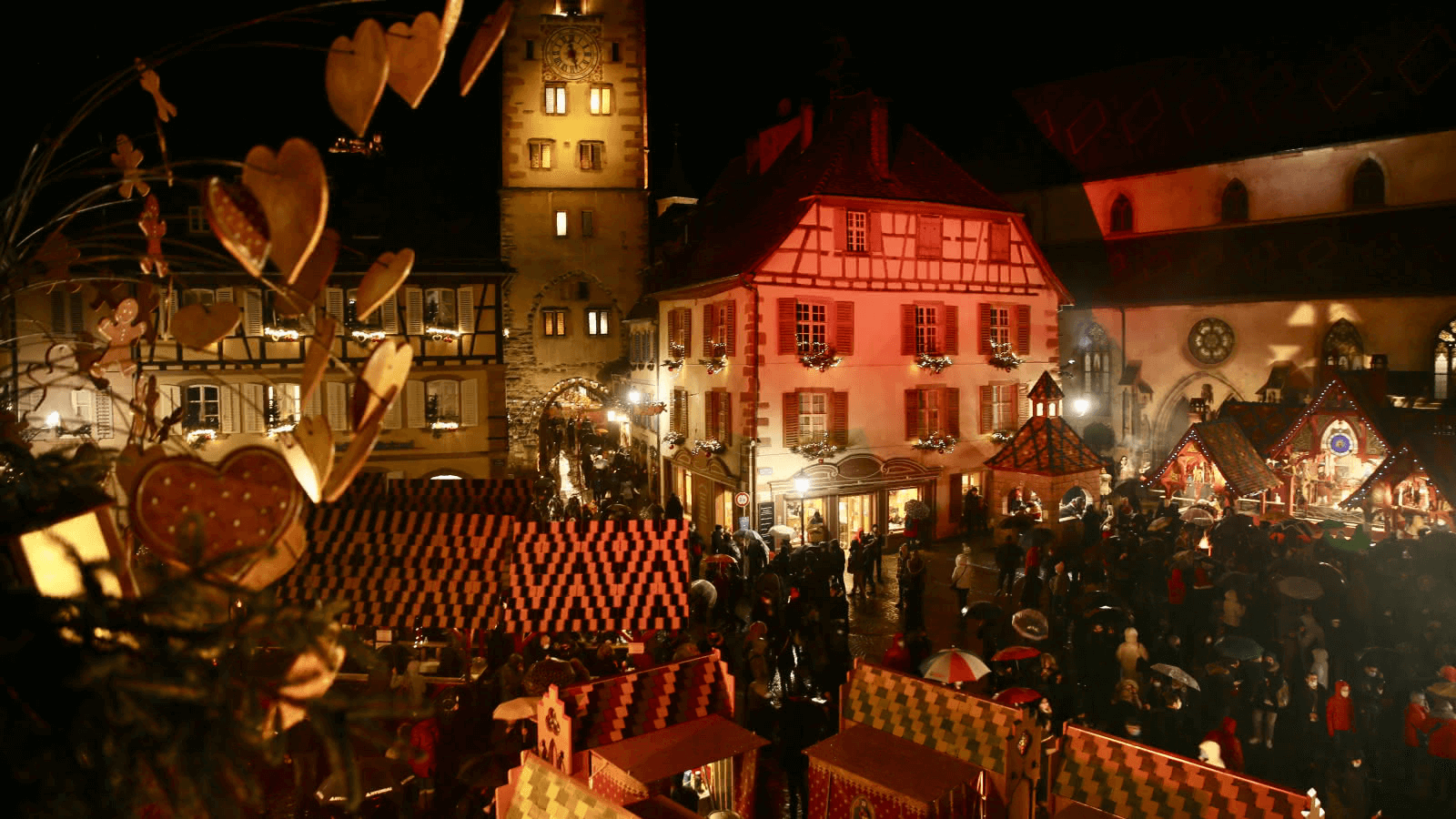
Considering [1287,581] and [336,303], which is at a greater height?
[336,303]

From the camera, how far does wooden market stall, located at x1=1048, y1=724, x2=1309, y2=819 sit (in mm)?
5246

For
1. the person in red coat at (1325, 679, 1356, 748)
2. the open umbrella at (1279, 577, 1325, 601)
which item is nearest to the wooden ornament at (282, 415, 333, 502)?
the person in red coat at (1325, 679, 1356, 748)

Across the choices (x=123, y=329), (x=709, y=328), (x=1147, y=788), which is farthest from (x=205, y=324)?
(x=709, y=328)

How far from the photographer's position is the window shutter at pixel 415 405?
2439 centimetres

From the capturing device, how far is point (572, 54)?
27.9 m

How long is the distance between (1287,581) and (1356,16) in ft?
84.4

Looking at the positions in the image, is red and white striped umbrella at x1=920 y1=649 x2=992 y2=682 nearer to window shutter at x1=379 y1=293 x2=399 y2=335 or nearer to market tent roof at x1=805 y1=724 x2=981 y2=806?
market tent roof at x1=805 y1=724 x2=981 y2=806

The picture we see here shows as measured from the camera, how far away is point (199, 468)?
272cm

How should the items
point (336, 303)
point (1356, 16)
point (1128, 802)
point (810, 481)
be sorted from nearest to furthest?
1. point (1128, 802)
2. point (810, 481)
3. point (336, 303)
4. point (1356, 16)

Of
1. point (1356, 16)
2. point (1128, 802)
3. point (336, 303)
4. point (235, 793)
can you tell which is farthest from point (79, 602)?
point (1356, 16)

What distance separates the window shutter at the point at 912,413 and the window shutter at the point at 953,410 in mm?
953

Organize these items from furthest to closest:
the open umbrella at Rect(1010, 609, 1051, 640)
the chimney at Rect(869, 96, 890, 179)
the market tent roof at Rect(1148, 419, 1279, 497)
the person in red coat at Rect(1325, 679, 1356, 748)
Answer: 1. the chimney at Rect(869, 96, 890, 179)
2. the market tent roof at Rect(1148, 419, 1279, 497)
3. the open umbrella at Rect(1010, 609, 1051, 640)
4. the person in red coat at Rect(1325, 679, 1356, 748)

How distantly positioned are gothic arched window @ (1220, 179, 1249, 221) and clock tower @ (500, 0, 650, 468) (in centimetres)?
1926

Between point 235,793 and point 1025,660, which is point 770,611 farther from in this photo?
point 235,793
